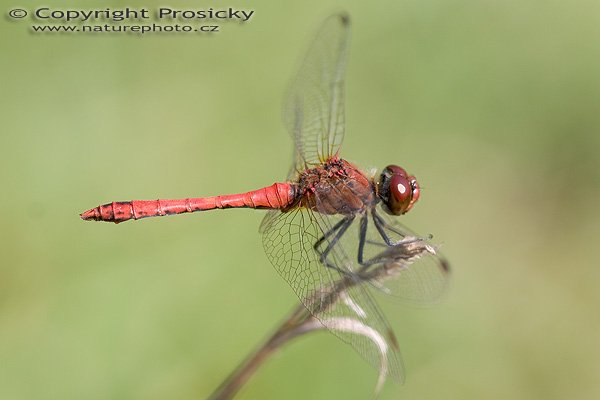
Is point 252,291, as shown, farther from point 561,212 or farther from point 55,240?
point 561,212

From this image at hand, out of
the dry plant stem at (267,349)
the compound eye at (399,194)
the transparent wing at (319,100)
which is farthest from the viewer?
the transparent wing at (319,100)

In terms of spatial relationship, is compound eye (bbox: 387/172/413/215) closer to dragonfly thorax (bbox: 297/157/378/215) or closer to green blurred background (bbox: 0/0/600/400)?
dragonfly thorax (bbox: 297/157/378/215)

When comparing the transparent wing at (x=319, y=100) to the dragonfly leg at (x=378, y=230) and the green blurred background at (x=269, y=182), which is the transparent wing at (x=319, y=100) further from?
the green blurred background at (x=269, y=182)

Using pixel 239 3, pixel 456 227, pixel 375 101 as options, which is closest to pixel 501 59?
pixel 375 101

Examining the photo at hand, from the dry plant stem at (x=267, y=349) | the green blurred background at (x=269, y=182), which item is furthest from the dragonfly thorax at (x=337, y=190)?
the dry plant stem at (x=267, y=349)

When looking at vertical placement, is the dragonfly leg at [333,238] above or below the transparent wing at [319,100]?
below

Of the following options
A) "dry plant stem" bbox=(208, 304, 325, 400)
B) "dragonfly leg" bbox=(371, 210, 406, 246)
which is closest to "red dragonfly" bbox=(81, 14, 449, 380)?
"dragonfly leg" bbox=(371, 210, 406, 246)

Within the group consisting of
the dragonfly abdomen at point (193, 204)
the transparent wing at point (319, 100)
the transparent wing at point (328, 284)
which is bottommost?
the transparent wing at point (328, 284)
